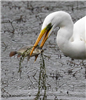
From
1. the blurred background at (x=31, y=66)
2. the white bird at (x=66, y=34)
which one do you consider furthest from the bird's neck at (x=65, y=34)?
the blurred background at (x=31, y=66)

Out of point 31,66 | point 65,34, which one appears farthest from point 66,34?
point 31,66

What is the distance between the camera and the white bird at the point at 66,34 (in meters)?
4.09

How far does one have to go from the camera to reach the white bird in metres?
4.09

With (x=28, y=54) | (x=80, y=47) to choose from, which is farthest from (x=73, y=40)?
(x=28, y=54)

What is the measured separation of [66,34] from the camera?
170 inches

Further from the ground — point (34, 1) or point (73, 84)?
point (34, 1)

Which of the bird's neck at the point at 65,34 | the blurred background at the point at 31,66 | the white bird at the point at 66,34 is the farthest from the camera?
the blurred background at the point at 31,66

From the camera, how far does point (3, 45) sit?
667 centimetres

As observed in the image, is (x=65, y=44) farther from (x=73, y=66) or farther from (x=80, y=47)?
(x=73, y=66)

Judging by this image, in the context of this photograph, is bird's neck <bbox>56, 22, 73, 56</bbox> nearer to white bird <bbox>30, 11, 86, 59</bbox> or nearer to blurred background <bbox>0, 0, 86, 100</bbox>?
white bird <bbox>30, 11, 86, 59</bbox>

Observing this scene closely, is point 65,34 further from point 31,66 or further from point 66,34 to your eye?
point 31,66

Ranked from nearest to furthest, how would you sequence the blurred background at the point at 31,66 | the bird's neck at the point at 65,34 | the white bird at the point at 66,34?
1. the white bird at the point at 66,34
2. the bird's neck at the point at 65,34
3. the blurred background at the point at 31,66

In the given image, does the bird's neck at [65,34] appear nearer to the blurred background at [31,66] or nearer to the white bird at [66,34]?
the white bird at [66,34]

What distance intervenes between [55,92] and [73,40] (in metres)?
0.78
